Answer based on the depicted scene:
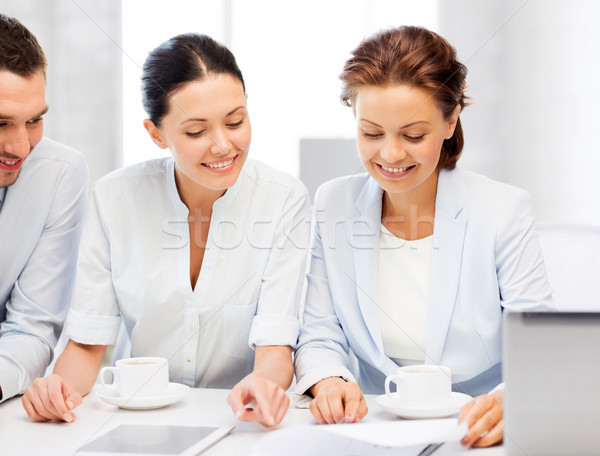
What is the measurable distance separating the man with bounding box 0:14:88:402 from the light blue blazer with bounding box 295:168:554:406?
1.88 feet

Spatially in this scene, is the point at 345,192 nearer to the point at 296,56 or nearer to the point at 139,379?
the point at 139,379

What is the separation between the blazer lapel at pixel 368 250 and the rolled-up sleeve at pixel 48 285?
0.67 metres

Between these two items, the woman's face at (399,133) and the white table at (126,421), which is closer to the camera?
the white table at (126,421)

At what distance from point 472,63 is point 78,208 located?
226 cm

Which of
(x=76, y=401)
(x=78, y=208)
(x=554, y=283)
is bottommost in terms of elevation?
(x=76, y=401)

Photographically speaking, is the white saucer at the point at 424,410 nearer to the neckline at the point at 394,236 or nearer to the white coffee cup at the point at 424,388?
the white coffee cup at the point at 424,388

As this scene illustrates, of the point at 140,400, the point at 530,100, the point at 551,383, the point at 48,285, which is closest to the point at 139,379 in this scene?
the point at 140,400

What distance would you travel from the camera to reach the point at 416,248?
5.01 ft

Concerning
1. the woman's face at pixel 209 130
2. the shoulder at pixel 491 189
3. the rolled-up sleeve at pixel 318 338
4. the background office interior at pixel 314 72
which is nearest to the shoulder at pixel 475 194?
the shoulder at pixel 491 189

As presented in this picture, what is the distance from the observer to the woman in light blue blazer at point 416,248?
1.40 m

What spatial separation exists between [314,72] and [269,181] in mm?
1877

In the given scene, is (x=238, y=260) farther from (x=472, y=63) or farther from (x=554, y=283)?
(x=472, y=63)

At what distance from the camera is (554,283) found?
158 centimetres

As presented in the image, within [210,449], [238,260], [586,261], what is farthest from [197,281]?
[586,261]
